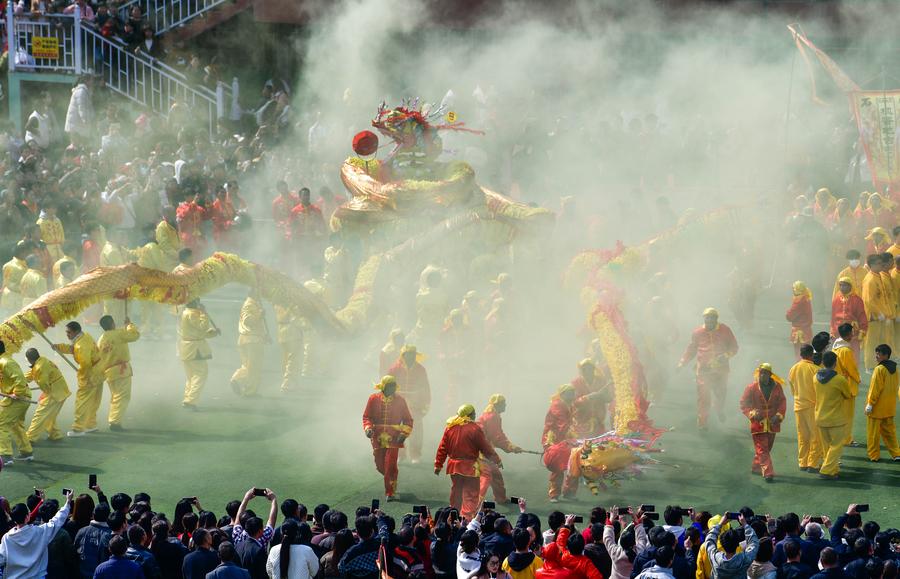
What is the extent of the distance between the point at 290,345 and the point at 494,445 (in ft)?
16.7

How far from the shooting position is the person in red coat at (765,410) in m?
12.3

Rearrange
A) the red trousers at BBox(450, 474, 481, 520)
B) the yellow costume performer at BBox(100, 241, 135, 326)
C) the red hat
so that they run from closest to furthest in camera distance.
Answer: the red trousers at BBox(450, 474, 481, 520), the red hat, the yellow costume performer at BBox(100, 241, 135, 326)

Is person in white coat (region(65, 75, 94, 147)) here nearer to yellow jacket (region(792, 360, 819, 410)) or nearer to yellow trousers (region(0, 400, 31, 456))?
yellow trousers (region(0, 400, 31, 456))

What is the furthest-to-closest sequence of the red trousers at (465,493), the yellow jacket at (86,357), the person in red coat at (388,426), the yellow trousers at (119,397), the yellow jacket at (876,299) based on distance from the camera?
the yellow jacket at (876,299)
the yellow trousers at (119,397)
the yellow jacket at (86,357)
the person in red coat at (388,426)
the red trousers at (465,493)

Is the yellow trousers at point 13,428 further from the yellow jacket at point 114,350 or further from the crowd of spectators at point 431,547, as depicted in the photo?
the crowd of spectators at point 431,547

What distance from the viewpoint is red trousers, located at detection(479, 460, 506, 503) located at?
1151cm

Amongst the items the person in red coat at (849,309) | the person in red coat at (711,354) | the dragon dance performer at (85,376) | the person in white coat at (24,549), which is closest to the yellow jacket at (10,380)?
the dragon dance performer at (85,376)

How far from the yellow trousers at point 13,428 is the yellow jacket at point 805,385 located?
7564 millimetres

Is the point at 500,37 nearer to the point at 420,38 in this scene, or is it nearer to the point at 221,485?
the point at 420,38

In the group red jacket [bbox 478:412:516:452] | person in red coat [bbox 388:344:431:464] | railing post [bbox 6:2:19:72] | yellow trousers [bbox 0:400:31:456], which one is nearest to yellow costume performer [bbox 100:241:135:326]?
yellow trousers [bbox 0:400:31:456]

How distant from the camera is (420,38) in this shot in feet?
82.1

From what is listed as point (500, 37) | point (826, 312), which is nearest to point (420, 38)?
point (500, 37)

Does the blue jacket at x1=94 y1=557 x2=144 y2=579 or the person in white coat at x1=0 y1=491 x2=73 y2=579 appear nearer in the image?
the blue jacket at x1=94 y1=557 x2=144 y2=579

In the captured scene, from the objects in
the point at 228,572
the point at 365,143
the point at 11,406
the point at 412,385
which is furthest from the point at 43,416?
the point at 228,572
